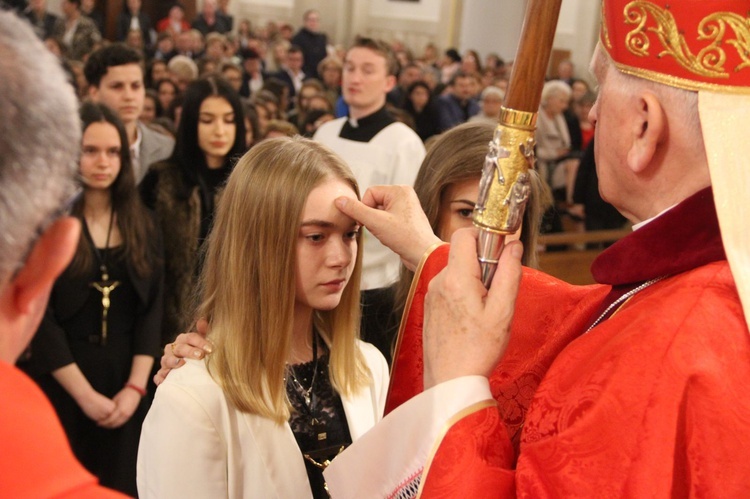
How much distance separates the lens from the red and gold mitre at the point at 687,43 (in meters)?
1.47

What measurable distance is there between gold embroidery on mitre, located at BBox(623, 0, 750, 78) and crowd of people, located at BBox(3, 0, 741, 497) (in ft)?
0.27

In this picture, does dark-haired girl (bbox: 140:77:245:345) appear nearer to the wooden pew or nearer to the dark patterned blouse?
the dark patterned blouse

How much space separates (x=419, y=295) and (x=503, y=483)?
0.60 metres

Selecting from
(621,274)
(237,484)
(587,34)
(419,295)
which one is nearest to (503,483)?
(621,274)

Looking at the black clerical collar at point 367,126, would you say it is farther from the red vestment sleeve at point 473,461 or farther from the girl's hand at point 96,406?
the red vestment sleeve at point 473,461

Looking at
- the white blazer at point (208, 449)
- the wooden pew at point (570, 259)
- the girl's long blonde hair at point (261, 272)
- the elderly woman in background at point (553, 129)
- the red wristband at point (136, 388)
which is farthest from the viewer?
the elderly woman in background at point (553, 129)

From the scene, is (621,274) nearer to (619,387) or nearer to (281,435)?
(619,387)

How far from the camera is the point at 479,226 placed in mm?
1567

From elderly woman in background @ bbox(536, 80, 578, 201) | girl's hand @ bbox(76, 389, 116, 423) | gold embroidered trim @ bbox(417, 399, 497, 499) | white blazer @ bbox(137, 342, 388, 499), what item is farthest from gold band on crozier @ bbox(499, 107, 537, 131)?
elderly woman in background @ bbox(536, 80, 578, 201)

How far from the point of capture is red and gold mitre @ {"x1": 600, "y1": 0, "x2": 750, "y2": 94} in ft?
4.84

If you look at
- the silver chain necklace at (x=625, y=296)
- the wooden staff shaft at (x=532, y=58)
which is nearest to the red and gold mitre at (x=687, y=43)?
the wooden staff shaft at (x=532, y=58)

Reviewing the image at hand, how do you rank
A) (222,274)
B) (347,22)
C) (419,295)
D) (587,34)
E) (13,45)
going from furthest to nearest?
(347,22) < (587,34) < (222,274) < (419,295) < (13,45)

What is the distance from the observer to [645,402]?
4.55 ft

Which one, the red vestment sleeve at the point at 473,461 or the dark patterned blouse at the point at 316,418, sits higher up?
the red vestment sleeve at the point at 473,461
